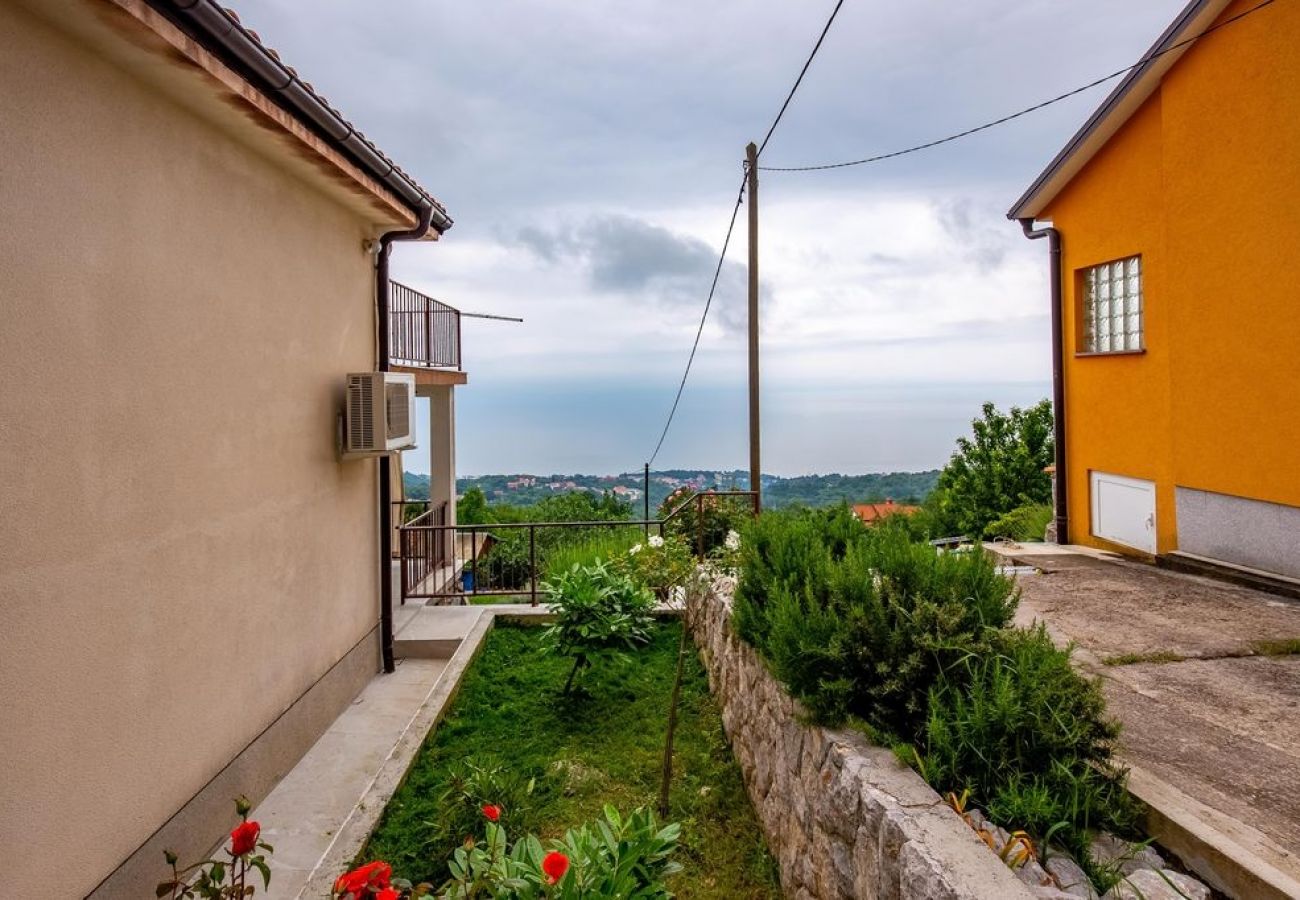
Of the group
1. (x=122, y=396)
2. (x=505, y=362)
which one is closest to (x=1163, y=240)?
(x=122, y=396)

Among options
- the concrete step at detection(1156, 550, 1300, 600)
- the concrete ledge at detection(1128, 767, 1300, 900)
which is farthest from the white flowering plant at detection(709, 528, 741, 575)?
the concrete step at detection(1156, 550, 1300, 600)

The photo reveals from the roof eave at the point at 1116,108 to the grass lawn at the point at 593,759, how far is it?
7.85 meters

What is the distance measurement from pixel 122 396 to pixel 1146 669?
5566 mm

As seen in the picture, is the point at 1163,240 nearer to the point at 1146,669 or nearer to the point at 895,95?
the point at 895,95

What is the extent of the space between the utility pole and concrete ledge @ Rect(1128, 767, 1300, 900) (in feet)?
22.9

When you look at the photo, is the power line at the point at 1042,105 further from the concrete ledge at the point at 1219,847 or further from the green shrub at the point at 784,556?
the concrete ledge at the point at 1219,847

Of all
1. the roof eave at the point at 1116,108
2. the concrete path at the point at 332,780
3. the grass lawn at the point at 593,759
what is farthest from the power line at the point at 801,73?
the concrete path at the point at 332,780

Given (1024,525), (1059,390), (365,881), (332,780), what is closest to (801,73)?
(1059,390)

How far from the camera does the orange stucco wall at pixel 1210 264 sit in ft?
20.4

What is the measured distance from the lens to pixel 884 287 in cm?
1557

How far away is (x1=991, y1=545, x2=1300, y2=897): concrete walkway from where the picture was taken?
8.34 feet

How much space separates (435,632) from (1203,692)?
6.22 m

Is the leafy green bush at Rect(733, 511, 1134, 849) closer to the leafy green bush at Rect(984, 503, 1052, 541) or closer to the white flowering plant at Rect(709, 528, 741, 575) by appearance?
the white flowering plant at Rect(709, 528, 741, 575)

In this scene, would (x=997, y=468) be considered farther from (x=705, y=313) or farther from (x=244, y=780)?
(x=244, y=780)
